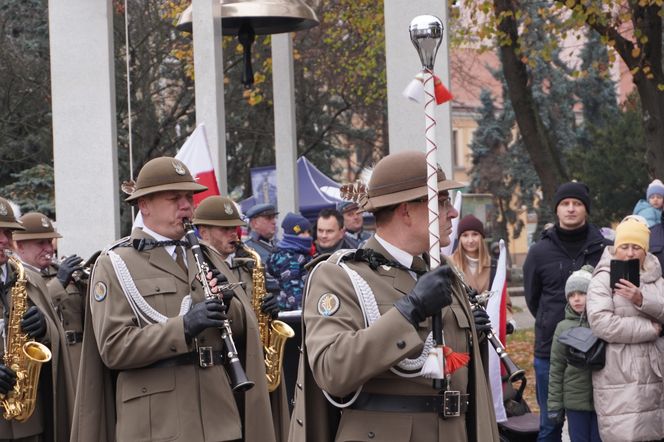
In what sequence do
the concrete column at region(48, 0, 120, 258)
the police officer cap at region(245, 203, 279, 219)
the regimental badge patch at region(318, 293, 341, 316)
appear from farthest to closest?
the concrete column at region(48, 0, 120, 258) < the police officer cap at region(245, 203, 279, 219) < the regimental badge patch at region(318, 293, 341, 316)

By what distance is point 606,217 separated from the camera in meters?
31.3

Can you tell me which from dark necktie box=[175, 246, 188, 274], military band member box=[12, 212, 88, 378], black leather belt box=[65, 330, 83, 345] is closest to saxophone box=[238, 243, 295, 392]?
military band member box=[12, 212, 88, 378]

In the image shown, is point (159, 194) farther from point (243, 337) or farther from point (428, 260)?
point (428, 260)

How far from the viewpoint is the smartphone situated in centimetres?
830

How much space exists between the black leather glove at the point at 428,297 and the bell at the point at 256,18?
30.1 ft

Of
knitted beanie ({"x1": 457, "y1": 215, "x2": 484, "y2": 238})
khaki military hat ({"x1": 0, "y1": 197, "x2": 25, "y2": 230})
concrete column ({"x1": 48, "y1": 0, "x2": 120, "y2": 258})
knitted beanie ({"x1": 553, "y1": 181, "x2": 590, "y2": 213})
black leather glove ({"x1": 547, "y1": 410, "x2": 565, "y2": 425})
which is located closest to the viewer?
khaki military hat ({"x1": 0, "y1": 197, "x2": 25, "y2": 230})

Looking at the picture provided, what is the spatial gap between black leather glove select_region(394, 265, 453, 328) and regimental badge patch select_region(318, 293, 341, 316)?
11.6 inches

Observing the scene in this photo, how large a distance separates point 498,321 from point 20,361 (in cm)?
335

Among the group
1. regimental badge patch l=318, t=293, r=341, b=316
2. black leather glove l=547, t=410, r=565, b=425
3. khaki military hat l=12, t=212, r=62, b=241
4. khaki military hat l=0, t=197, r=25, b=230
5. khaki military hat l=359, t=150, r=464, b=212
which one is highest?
khaki military hat l=359, t=150, r=464, b=212

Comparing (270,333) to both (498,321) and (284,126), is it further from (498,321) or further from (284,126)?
(284,126)

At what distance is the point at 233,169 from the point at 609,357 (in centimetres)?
1976

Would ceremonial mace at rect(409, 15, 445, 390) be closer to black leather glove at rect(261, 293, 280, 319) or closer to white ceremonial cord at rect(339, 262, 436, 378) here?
white ceremonial cord at rect(339, 262, 436, 378)

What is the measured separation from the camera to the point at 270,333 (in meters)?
8.30

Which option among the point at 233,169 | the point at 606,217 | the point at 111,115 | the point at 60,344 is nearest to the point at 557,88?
the point at 606,217
